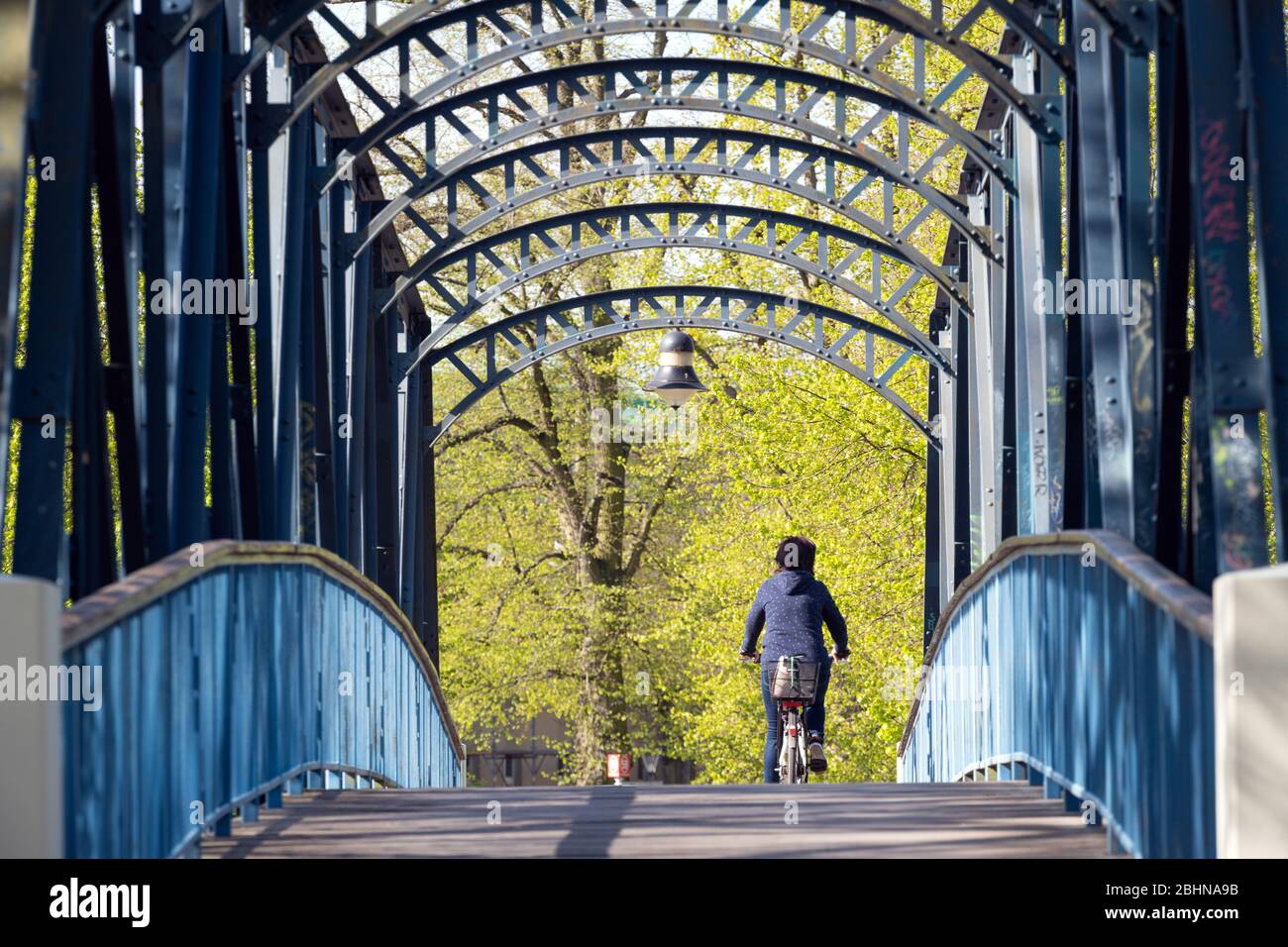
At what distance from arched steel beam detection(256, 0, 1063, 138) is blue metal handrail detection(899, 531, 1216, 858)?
309cm

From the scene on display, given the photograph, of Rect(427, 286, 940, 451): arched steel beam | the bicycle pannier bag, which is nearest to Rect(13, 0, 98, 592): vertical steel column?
the bicycle pannier bag

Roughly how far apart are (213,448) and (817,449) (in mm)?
17663

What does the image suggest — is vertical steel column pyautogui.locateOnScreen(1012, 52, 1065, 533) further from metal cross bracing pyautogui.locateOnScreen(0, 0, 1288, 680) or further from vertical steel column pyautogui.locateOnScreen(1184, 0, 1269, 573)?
vertical steel column pyautogui.locateOnScreen(1184, 0, 1269, 573)

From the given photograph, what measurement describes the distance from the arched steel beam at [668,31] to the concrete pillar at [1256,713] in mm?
7102

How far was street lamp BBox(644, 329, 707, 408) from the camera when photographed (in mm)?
16953

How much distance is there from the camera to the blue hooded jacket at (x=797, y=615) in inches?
495

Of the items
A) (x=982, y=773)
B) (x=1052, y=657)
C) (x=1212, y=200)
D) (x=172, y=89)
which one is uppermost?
(x=172, y=89)

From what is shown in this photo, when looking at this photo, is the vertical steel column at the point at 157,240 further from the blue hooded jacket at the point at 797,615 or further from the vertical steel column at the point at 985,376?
the vertical steel column at the point at 985,376

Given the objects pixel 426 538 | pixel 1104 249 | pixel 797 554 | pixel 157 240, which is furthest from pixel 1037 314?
pixel 426 538

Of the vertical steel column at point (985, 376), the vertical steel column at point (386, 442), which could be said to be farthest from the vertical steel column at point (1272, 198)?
the vertical steel column at point (386, 442)

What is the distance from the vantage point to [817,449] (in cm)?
2669

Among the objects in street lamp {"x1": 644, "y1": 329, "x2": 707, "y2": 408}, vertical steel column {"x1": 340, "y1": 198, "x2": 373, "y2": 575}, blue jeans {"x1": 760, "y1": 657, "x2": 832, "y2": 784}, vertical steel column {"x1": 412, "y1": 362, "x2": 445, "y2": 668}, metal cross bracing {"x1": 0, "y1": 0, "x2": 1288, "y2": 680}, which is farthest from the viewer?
vertical steel column {"x1": 412, "y1": 362, "x2": 445, "y2": 668}
